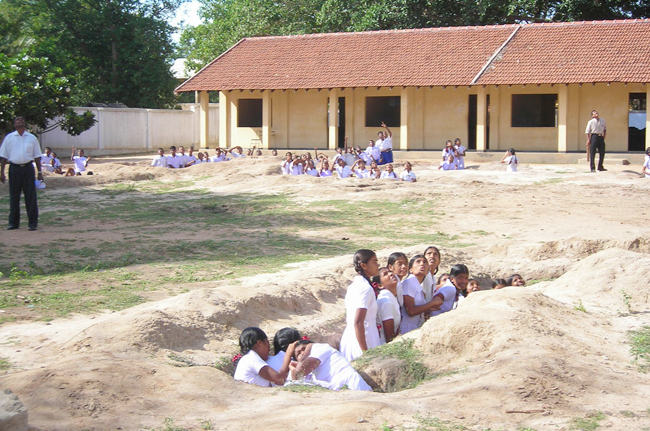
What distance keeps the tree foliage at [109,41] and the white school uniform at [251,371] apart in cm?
2964

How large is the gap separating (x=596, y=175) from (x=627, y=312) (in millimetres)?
12951

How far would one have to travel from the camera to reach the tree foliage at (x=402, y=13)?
29938 mm

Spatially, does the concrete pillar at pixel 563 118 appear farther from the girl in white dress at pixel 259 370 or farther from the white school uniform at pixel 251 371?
the white school uniform at pixel 251 371

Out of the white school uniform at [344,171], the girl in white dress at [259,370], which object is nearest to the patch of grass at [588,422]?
the girl in white dress at [259,370]

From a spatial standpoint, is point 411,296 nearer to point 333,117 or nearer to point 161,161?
point 161,161

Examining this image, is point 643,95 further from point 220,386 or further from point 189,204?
point 220,386

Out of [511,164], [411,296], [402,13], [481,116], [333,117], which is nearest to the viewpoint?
[411,296]

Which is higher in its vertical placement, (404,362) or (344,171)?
(344,171)

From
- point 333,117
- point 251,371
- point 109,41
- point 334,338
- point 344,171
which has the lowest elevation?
point 334,338

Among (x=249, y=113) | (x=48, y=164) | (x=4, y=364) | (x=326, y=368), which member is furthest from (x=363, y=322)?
(x=249, y=113)

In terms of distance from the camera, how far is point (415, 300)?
7152 mm

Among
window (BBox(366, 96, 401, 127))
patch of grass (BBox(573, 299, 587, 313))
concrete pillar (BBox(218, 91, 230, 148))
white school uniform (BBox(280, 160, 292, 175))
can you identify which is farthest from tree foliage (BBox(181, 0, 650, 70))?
patch of grass (BBox(573, 299, 587, 313))

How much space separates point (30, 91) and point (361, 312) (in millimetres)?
17894

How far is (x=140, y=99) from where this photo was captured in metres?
35.8
